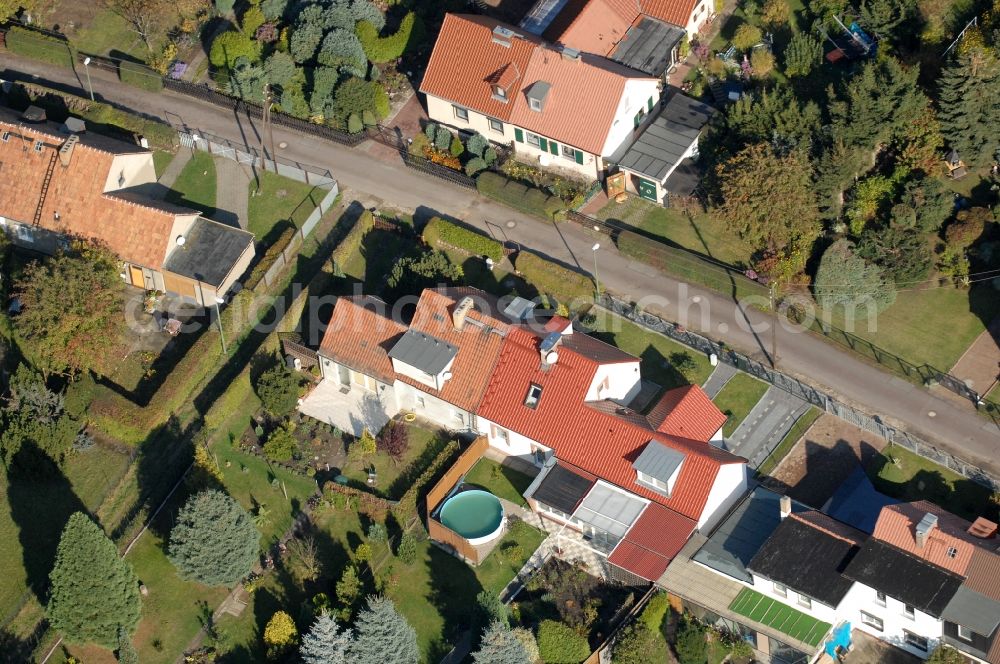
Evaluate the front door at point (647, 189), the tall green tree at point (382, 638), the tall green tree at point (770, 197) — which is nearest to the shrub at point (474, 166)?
the front door at point (647, 189)

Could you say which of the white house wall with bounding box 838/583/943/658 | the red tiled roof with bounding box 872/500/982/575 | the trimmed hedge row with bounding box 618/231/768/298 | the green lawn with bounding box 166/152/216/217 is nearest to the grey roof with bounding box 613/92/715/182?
the trimmed hedge row with bounding box 618/231/768/298

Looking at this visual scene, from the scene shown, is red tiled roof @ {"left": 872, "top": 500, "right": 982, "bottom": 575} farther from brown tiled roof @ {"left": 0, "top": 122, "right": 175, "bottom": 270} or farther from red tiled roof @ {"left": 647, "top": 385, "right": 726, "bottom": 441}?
brown tiled roof @ {"left": 0, "top": 122, "right": 175, "bottom": 270}

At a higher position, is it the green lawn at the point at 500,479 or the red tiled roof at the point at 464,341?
the red tiled roof at the point at 464,341

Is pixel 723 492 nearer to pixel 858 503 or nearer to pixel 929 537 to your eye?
pixel 858 503

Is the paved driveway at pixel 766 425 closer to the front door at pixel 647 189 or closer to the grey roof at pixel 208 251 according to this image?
the front door at pixel 647 189

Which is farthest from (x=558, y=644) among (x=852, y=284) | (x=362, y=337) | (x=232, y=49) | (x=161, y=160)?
(x=232, y=49)

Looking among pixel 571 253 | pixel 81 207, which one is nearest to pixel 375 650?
pixel 571 253
